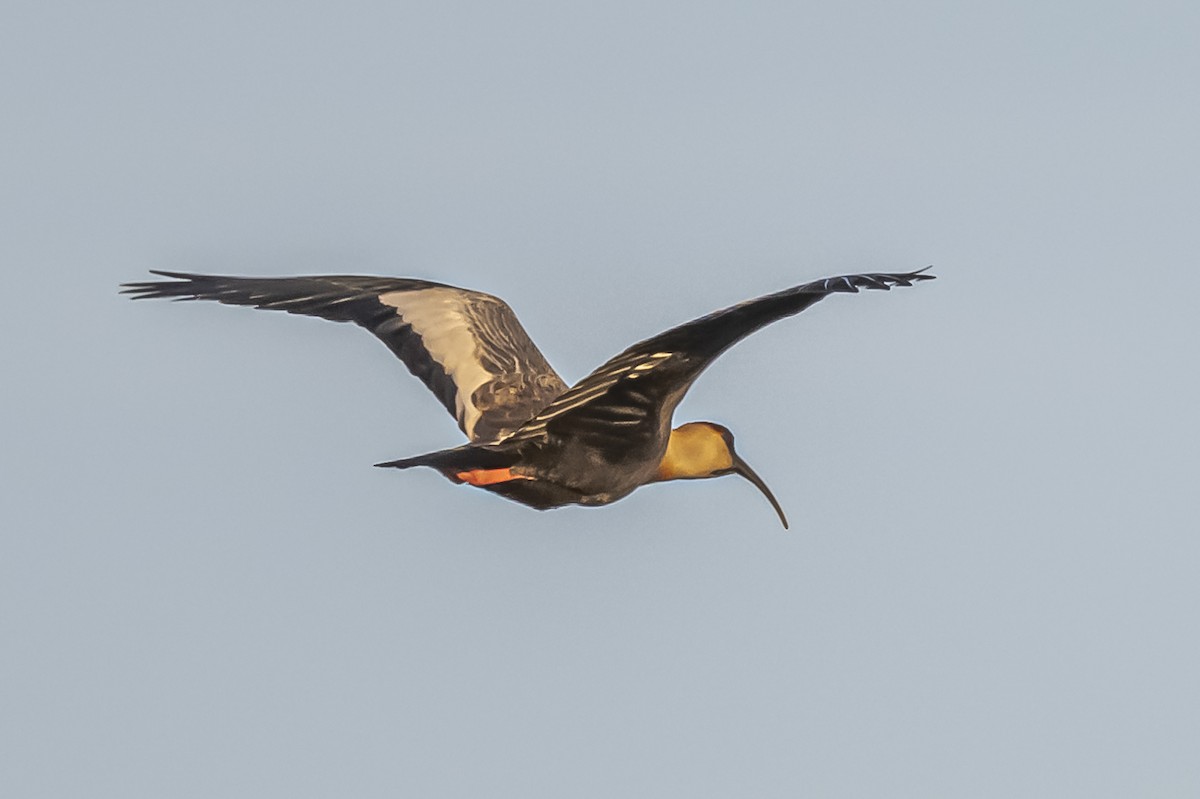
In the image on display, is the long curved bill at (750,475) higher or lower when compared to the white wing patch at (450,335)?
lower

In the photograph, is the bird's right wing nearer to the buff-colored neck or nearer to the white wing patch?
the white wing patch

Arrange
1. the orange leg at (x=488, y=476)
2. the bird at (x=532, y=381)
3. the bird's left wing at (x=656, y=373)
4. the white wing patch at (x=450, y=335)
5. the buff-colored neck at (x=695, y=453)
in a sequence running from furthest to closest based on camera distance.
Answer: the white wing patch at (x=450, y=335), the buff-colored neck at (x=695, y=453), the orange leg at (x=488, y=476), the bird at (x=532, y=381), the bird's left wing at (x=656, y=373)

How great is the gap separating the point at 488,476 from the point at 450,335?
321 centimetres

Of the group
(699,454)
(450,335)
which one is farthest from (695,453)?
(450,335)

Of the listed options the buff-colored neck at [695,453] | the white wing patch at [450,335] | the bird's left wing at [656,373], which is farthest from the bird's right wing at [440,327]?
the bird's left wing at [656,373]

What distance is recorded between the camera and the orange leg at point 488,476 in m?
18.9

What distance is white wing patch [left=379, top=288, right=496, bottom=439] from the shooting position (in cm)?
2130

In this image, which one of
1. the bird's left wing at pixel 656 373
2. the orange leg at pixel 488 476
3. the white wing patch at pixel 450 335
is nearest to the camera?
the bird's left wing at pixel 656 373

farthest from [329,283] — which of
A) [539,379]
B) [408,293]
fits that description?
[539,379]

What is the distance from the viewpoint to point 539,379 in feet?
70.5

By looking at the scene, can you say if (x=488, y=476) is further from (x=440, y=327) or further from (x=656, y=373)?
(x=440, y=327)

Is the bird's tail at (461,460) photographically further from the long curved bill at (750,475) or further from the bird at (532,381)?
the long curved bill at (750,475)

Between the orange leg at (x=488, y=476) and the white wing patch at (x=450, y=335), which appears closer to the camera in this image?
the orange leg at (x=488, y=476)

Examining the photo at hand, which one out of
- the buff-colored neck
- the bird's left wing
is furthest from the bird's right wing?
the bird's left wing
